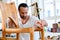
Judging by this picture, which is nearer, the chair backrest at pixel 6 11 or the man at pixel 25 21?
the chair backrest at pixel 6 11

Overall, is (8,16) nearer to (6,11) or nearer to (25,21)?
(6,11)

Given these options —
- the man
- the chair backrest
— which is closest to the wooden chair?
the chair backrest

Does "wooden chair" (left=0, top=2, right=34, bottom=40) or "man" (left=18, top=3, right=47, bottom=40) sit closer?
"wooden chair" (left=0, top=2, right=34, bottom=40)

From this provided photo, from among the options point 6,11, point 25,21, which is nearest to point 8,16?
point 6,11

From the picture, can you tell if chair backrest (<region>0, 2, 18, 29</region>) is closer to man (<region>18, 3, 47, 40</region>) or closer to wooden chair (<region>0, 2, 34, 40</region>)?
wooden chair (<region>0, 2, 34, 40</region>)

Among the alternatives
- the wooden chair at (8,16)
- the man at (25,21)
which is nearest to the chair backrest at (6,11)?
the wooden chair at (8,16)

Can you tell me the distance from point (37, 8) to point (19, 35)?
1.03 m

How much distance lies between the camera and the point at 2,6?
5.14 feet

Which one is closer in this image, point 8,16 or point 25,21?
point 8,16

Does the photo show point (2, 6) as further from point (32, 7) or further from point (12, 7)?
point (32, 7)

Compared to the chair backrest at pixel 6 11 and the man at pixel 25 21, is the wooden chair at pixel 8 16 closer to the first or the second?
the chair backrest at pixel 6 11

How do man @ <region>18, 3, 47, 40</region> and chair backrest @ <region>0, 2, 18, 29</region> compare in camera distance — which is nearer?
chair backrest @ <region>0, 2, 18, 29</region>

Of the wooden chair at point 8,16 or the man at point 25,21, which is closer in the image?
the wooden chair at point 8,16

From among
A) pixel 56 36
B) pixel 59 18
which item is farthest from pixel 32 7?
pixel 56 36
